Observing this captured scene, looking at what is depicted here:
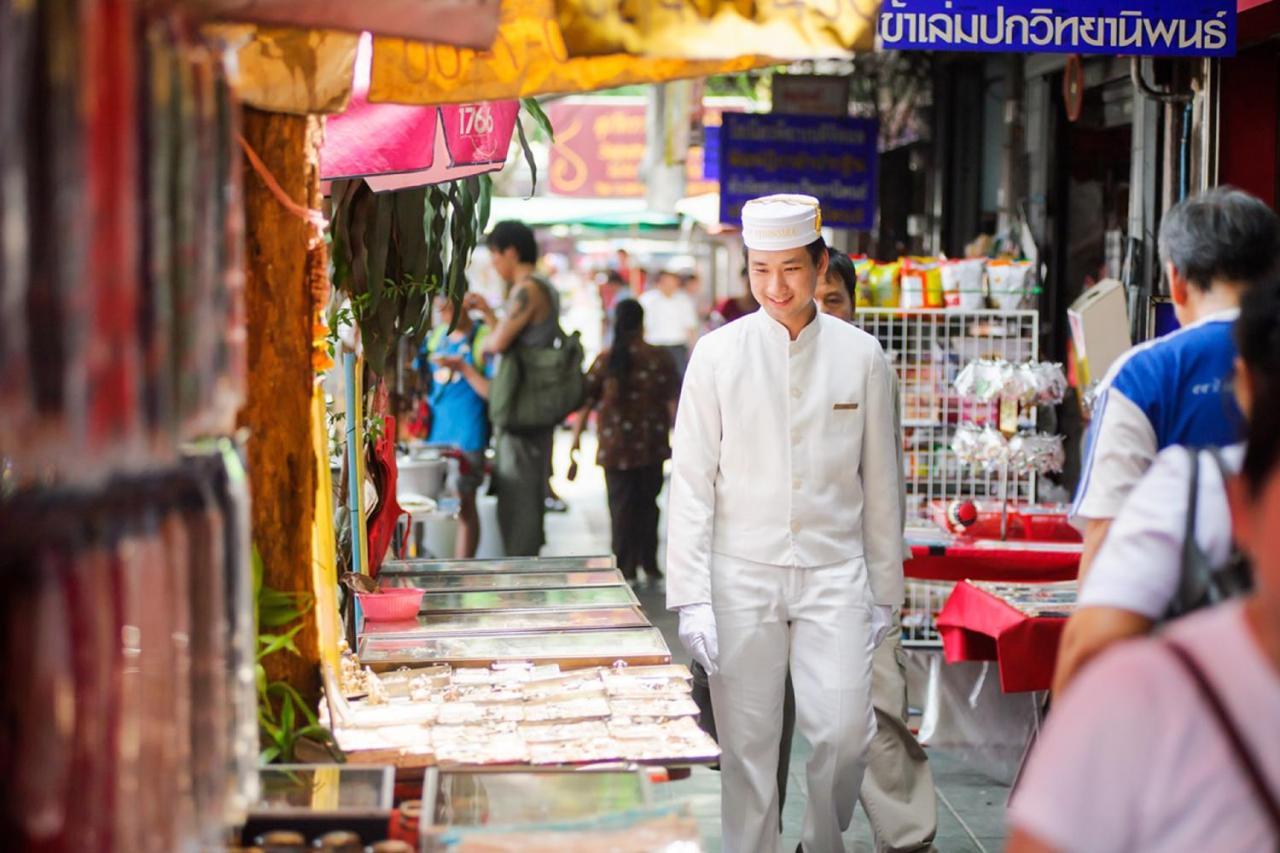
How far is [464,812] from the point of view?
302cm

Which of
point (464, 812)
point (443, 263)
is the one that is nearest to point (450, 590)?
point (443, 263)

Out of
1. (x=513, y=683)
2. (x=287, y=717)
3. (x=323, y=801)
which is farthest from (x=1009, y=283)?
(x=323, y=801)

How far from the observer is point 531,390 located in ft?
34.8

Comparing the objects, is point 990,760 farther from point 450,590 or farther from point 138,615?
point 138,615

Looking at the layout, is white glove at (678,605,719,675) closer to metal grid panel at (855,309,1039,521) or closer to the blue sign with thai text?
metal grid panel at (855,309,1039,521)

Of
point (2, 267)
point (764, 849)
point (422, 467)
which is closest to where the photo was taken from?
point (2, 267)

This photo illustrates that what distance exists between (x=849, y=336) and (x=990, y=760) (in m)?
2.48

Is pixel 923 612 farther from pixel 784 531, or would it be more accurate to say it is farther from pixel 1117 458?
pixel 1117 458

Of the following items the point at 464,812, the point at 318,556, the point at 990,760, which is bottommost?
the point at 990,760

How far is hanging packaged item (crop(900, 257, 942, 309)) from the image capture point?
7711mm

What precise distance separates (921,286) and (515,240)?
3799 millimetres

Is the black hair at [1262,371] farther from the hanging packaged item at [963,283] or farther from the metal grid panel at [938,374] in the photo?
the hanging packaged item at [963,283]

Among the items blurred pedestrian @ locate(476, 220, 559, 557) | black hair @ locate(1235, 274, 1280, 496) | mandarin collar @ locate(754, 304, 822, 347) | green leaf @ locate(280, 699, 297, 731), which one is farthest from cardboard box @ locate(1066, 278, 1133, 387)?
black hair @ locate(1235, 274, 1280, 496)

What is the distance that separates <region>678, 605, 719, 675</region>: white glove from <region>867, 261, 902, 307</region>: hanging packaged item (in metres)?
3.30
